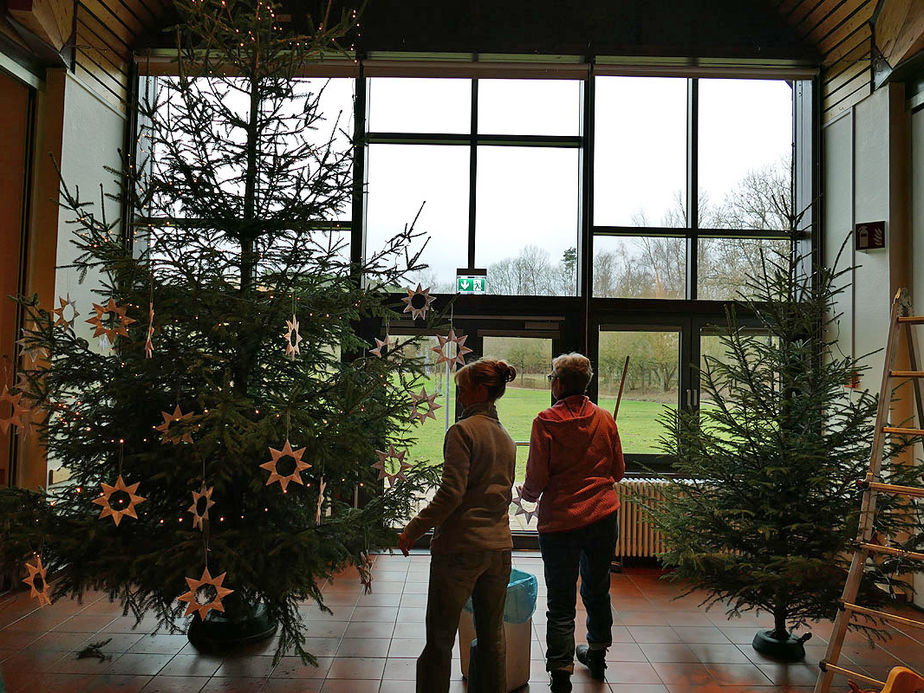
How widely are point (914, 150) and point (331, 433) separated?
4810 millimetres

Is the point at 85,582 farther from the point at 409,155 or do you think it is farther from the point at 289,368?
the point at 409,155

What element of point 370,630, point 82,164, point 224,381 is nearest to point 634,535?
point 370,630

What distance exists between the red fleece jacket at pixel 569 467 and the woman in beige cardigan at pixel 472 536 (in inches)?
20.8

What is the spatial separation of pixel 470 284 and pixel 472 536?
157 inches

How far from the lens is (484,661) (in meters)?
2.84

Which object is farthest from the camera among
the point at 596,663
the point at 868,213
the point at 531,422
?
the point at 531,422

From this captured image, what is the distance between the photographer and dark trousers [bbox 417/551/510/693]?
8.95 ft

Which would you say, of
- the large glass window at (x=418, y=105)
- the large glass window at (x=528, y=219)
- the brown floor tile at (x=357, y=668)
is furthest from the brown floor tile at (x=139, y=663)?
the large glass window at (x=418, y=105)

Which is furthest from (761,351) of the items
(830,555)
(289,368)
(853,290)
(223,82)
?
(223,82)

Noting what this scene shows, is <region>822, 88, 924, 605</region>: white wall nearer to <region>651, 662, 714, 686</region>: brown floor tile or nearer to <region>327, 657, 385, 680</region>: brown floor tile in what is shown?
<region>651, 662, 714, 686</region>: brown floor tile

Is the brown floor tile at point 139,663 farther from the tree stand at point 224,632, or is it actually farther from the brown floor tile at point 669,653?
the brown floor tile at point 669,653

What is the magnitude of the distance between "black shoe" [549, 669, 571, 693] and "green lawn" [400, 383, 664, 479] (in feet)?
10.1

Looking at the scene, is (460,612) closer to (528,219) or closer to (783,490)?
(783,490)

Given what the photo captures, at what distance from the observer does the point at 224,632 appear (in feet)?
13.0
